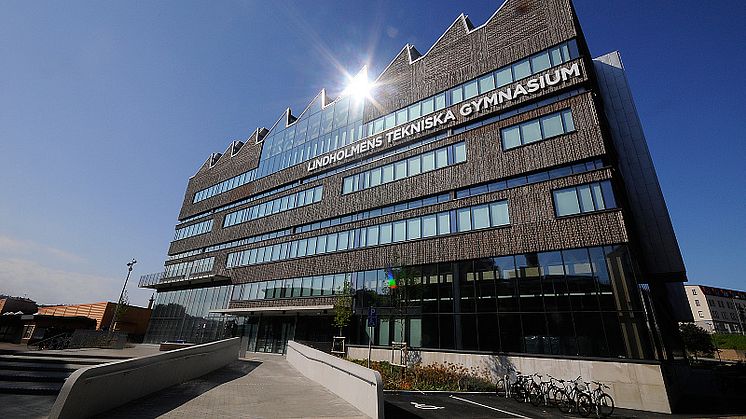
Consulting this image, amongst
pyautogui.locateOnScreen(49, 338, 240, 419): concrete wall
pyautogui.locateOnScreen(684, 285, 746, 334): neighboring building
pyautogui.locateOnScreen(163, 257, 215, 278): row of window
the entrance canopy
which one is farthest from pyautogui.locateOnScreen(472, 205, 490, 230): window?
pyautogui.locateOnScreen(684, 285, 746, 334): neighboring building

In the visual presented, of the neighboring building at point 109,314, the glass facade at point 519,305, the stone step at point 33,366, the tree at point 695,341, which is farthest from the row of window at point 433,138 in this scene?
the tree at point 695,341

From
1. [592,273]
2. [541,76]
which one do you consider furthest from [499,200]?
[541,76]

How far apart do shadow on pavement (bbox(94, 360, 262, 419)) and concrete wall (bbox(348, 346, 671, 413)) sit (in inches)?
509

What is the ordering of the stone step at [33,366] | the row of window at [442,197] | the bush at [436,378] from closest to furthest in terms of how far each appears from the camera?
1. the stone step at [33,366]
2. the bush at [436,378]
3. the row of window at [442,197]

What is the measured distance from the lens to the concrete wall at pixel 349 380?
7.94 m

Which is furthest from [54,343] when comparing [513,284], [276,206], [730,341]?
[730,341]

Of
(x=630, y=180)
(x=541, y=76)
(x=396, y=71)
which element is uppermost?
(x=396, y=71)

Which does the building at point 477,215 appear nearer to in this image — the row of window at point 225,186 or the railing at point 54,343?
the row of window at point 225,186

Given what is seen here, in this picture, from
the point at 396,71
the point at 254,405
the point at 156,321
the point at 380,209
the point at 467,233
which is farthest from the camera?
the point at 156,321

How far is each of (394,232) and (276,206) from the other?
56.0 ft

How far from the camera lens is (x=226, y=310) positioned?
117 ft

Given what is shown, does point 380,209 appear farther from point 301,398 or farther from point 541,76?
point 301,398

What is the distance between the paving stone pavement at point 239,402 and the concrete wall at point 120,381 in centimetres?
24

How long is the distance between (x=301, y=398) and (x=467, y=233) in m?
15.3
